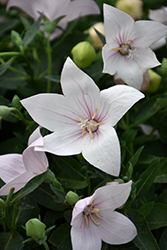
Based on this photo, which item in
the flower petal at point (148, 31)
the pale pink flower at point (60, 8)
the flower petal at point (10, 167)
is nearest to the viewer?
the flower petal at point (10, 167)

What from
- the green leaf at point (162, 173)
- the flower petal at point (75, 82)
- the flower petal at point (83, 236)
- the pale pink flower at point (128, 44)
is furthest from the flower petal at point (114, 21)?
the flower petal at point (83, 236)

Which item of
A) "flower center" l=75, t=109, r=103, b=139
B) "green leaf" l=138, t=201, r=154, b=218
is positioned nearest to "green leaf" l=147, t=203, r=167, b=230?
"green leaf" l=138, t=201, r=154, b=218

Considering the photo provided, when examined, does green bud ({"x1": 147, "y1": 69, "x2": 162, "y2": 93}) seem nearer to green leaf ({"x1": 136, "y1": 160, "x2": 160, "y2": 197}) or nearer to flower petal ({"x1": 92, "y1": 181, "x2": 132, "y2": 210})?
green leaf ({"x1": 136, "y1": 160, "x2": 160, "y2": 197})

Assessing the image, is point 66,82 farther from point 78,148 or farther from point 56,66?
point 56,66

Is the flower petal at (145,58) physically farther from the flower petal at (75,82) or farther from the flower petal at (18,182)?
the flower petal at (18,182)

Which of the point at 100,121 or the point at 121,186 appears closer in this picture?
the point at 121,186

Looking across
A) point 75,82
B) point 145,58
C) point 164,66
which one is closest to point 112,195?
point 75,82

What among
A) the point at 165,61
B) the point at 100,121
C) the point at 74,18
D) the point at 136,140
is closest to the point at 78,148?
the point at 100,121

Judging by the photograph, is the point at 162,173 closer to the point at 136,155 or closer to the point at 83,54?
the point at 136,155
